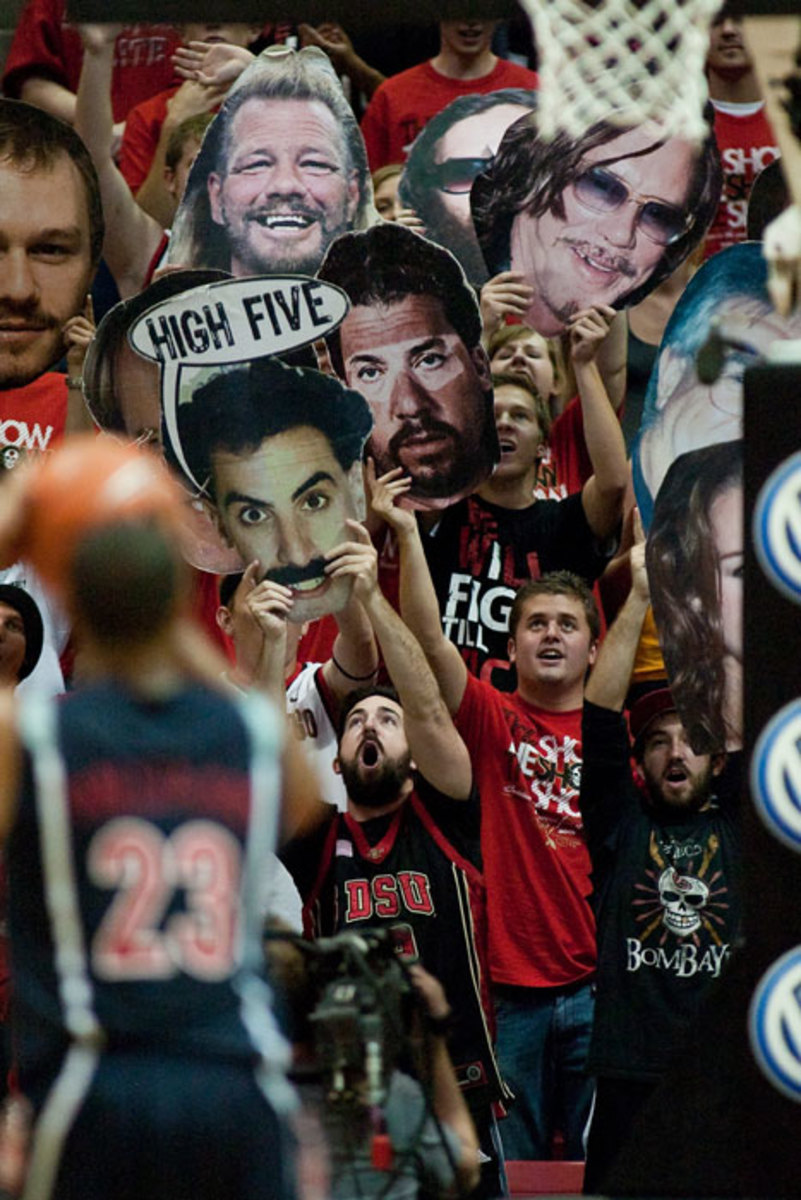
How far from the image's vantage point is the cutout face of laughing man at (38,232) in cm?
736

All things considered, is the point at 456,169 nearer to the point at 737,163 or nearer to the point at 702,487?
the point at 737,163

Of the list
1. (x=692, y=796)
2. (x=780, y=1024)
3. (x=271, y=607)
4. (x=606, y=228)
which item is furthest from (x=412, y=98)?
(x=780, y=1024)

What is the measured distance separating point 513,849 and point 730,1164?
2.60m

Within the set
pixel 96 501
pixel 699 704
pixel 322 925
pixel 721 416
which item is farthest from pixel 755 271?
pixel 96 501

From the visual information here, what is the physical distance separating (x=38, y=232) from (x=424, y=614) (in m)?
2.10

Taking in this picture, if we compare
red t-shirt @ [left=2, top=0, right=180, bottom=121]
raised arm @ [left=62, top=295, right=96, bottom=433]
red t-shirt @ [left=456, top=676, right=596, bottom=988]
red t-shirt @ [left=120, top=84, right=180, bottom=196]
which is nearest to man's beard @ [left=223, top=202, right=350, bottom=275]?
raised arm @ [left=62, top=295, right=96, bottom=433]

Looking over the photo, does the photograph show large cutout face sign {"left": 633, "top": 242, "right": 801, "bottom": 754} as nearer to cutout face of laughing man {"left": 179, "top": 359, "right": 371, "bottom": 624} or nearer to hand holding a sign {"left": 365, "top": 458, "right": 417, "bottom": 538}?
hand holding a sign {"left": 365, "top": 458, "right": 417, "bottom": 538}

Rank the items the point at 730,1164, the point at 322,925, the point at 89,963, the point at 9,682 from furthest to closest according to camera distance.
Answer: the point at 9,682 < the point at 322,925 < the point at 730,1164 < the point at 89,963

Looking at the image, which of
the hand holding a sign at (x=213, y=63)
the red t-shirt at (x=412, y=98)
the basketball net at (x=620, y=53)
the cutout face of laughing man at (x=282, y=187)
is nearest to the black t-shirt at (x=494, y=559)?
the cutout face of laughing man at (x=282, y=187)

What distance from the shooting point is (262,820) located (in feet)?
10.8

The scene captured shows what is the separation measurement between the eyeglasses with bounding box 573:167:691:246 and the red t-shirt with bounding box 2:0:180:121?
A: 1.93 m

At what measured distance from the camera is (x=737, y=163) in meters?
7.38

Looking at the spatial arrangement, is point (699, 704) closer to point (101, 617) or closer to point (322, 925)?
point (322, 925)

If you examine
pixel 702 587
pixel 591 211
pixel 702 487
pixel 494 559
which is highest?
pixel 591 211
